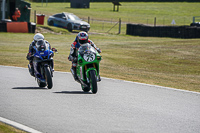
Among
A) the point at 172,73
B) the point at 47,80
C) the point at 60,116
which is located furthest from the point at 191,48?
the point at 60,116

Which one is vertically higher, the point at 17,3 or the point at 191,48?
the point at 17,3

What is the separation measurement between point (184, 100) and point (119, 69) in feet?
24.4

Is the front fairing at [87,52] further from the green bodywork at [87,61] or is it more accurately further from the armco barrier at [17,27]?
the armco barrier at [17,27]

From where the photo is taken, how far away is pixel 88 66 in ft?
33.0

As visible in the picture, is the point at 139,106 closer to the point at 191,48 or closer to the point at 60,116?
the point at 60,116

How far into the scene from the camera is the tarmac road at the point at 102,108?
21.8 ft

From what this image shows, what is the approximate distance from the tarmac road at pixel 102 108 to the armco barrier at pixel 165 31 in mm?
21255

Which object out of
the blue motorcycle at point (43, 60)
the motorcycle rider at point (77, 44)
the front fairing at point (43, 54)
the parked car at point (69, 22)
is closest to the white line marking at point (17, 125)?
the blue motorcycle at point (43, 60)

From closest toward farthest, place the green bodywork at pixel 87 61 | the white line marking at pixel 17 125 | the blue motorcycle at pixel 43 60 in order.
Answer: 1. the white line marking at pixel 17 125
2. the green bodywork at pixel 87 61
3. the blue motorcycle at pixel 43 60

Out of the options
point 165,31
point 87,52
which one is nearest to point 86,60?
point 87,52

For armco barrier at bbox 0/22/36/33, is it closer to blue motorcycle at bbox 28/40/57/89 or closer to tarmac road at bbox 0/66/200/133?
tarmac road at bbox 0/66/200/133

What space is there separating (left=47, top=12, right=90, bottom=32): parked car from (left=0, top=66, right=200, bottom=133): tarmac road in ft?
81.9

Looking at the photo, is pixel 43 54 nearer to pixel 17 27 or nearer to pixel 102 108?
pixel 102 108

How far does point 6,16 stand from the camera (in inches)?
1446
